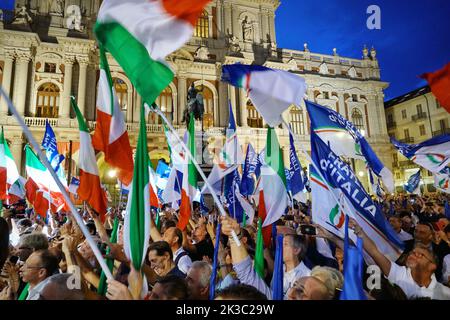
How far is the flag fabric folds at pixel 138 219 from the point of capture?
7.25 ft

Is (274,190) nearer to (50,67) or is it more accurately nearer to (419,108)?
(50,67)

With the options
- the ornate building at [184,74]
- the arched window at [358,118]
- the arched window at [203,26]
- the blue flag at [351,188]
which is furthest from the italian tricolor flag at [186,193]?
the arched window at [358,118]

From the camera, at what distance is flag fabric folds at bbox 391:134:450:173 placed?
6391 millimetres

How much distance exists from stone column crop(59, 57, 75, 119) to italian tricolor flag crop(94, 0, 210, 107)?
827 inches

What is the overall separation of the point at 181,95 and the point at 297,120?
37.0 feet

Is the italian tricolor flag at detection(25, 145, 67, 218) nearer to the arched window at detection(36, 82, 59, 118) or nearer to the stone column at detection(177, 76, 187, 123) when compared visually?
the arched window at detection(36, 82, 59, 118)

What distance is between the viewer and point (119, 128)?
3.68m

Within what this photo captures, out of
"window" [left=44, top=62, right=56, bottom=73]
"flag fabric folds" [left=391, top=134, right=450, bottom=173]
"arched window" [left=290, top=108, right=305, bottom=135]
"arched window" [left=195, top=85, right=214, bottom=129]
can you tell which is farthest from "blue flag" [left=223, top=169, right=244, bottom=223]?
"arched window" [left=290, top=108, right=305, bottom=135]

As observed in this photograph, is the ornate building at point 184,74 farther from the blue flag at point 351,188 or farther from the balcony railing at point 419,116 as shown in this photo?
the blue flag at point 351,188

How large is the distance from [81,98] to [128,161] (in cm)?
2100

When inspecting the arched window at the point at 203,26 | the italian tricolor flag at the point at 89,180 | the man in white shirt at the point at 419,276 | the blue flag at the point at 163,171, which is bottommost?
the man in white shirt at the point at 419,276

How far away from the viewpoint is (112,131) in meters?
3.64

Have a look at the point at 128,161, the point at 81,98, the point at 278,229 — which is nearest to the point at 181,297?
the point at 128,161

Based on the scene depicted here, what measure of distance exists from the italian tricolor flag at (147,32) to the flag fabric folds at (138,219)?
79 centimetres
